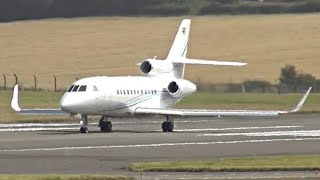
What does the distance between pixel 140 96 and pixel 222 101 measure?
2178 cm

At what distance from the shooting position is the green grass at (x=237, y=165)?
31.4 metres

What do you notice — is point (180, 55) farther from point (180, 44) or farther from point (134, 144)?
point (134, 144)

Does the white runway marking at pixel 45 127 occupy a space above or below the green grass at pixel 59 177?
above

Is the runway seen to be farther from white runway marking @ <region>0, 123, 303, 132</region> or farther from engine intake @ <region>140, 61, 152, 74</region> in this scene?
engine intake @ <region>140, 61, 152, 74</region>

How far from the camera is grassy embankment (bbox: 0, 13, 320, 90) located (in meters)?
93.0

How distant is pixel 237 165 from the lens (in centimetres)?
3259

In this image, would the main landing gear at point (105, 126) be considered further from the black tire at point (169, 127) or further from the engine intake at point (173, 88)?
the engine intake at point (173, 88)

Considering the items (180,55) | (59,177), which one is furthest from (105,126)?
(59,177)

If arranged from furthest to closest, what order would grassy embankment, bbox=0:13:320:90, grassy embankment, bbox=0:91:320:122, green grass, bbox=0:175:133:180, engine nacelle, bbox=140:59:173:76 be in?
grassy embankment, bbox=0:13:320:90 < grassy embankment, bbox=0:91:320:122 < engine nacelle, bbox=140:59:173:76 < green grass, bbox=0:175:133:180

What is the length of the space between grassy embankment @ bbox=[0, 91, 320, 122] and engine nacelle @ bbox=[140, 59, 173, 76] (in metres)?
13.4

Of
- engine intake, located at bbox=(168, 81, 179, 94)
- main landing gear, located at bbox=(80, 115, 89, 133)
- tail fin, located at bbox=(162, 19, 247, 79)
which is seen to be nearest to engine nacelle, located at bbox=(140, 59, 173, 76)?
tail fin, located at bbox=(162, 19, 247, 79)

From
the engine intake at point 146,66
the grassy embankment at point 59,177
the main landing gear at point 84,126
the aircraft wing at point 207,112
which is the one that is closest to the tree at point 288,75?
the engine intake at point 146,66

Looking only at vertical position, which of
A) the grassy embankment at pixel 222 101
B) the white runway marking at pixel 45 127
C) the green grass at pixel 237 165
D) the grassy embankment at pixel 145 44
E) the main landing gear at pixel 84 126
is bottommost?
the green grass at pixel 237 165

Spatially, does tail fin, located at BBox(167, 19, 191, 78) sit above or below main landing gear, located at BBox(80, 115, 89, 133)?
above
